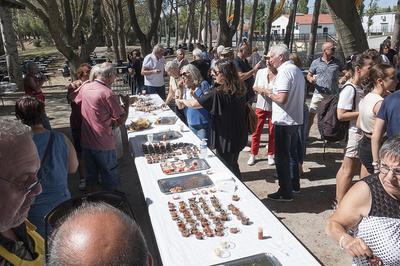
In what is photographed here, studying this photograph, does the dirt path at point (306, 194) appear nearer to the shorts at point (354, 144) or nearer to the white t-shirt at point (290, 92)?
the shorts at point (354, 144)

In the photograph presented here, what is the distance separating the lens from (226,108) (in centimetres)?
387

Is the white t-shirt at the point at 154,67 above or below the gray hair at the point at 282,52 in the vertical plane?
below

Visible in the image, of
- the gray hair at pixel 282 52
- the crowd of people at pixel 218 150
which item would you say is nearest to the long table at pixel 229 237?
the crowd of people at pixel 218 150

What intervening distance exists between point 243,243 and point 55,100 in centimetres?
1161

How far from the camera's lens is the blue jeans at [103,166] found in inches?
166

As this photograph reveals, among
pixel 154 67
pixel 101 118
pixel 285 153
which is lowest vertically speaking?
pixel 285 153

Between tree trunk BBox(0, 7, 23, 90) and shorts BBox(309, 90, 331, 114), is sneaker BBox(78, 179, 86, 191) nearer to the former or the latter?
shorts BBox(309, 90, 331, 114)

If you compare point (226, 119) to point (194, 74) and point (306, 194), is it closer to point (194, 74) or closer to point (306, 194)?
point (194, 74)

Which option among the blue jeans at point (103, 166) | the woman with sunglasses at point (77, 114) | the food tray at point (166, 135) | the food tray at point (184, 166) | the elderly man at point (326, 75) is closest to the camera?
the food tray at point (184, 166)

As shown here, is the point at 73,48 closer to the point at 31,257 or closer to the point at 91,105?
the point at 91,105

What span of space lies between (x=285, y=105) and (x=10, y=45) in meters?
11.4

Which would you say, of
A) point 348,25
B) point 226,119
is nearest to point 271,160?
point 226,119

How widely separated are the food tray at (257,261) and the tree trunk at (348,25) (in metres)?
4.38

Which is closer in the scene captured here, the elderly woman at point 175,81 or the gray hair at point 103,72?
the gray hair at point 103,72
